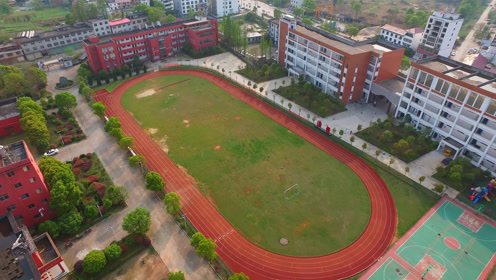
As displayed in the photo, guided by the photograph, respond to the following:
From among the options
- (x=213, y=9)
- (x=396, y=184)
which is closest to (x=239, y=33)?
(x=213, y=9)

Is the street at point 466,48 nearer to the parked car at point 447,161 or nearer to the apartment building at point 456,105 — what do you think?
the apartment building at point 456,105

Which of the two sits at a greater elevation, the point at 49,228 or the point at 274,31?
the point at 274,31

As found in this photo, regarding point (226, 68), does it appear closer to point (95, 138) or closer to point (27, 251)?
point (95, 138)

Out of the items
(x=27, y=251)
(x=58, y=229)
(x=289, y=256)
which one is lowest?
(x=289, y=256)

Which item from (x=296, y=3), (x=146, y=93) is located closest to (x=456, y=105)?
(x=146, y=93)

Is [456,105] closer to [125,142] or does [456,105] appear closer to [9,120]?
[125,142]

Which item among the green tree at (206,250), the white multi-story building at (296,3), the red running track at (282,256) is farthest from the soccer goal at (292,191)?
the white multi-story building at (296,3)

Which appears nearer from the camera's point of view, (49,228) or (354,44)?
(49,228)
